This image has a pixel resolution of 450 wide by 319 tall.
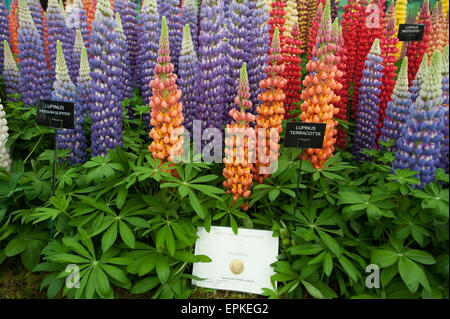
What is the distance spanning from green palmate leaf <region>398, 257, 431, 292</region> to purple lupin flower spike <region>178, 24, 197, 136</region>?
1463mm

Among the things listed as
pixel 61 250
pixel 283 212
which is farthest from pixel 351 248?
pixel 61 250

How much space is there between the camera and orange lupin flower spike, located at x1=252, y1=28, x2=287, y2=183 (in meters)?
1.92

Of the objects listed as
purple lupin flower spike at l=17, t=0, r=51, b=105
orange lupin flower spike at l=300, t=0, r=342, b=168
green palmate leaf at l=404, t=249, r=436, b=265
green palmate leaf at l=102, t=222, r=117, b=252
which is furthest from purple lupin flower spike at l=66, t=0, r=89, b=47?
green palmate leaf at l=404, t=249, r=436, b=265

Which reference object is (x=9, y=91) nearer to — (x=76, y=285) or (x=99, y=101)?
(x=99, y=101)

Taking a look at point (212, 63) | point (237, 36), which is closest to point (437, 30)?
point (237, 36)

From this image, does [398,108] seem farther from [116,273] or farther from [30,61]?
[30,61]

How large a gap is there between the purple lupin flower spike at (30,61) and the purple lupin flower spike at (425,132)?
7.73 feet

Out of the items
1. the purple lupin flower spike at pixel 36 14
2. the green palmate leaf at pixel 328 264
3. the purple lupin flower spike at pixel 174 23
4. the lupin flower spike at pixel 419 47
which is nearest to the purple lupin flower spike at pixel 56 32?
the purple lupin flower spike at pixel 36 14

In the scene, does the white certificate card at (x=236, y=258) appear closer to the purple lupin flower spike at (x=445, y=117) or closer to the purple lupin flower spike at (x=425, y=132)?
the purple lupin flower spike at (x=425, y=132)

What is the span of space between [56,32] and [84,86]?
840mm

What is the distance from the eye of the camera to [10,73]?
245 cm

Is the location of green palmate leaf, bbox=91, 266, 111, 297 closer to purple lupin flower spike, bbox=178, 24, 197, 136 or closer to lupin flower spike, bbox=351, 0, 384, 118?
purple lupin flower spike, bbox=178, 24, 197, 136

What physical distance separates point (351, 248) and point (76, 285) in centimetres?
142

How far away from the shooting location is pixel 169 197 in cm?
191
